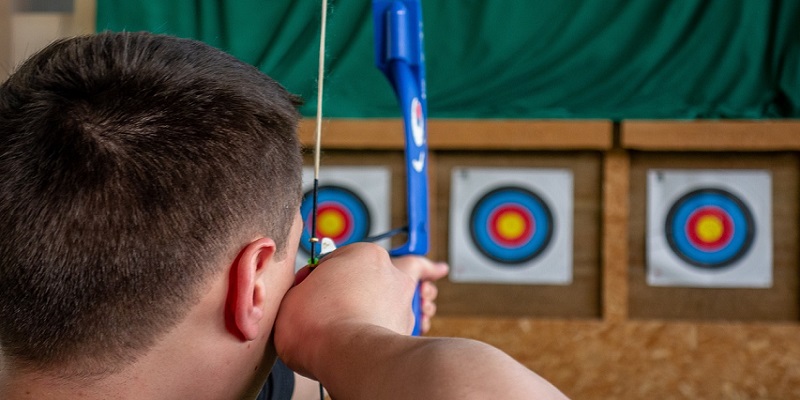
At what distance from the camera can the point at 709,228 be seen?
2186 mm

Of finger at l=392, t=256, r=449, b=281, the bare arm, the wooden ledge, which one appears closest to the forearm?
the bare arm

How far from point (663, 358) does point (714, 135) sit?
56 cm

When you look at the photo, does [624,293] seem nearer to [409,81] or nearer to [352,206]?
[352,206]

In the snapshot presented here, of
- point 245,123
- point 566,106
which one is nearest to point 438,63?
point 566,106

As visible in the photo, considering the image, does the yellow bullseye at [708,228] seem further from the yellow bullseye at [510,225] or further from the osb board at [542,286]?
the yellow bullseye at [510,225]

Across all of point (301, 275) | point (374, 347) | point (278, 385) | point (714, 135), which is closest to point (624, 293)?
point (714, 135)

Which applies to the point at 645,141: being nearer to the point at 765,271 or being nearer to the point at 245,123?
the point at 765,271

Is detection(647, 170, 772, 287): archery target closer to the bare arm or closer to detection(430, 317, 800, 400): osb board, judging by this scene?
detection(430, 317, 800, 400): osb board

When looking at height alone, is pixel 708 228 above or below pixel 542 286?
above

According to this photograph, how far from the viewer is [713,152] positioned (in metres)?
2.14

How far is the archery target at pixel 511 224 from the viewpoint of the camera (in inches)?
87.2

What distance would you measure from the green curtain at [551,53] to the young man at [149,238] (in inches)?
61.4

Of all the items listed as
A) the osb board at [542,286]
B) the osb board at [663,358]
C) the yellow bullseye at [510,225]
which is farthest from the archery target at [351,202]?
the osb board at [663,358]

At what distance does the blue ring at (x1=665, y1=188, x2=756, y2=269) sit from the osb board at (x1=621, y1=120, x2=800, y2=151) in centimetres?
15
